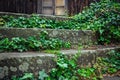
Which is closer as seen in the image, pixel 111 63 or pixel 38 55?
pixel 38 55

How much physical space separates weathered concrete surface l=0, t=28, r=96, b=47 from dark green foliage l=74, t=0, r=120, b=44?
0.36 metres

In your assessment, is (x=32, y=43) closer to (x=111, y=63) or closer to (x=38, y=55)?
(x=38, y=55)

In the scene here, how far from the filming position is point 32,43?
151 inches

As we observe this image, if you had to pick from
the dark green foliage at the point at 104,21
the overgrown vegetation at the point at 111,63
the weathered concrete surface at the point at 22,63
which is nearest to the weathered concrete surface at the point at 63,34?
the dark green foliage at the point at 104,21

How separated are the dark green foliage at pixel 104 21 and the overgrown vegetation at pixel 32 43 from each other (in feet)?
4.31

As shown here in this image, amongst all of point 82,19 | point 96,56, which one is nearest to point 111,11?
point 82,19

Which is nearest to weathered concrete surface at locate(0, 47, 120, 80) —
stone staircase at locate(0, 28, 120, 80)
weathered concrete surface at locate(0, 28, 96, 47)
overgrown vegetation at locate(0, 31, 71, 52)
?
stone staircase at locate(0, 28, 120, 80)

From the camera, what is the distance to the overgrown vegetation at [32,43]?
142 inches

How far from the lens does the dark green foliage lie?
545 cm

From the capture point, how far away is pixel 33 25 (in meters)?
5.00

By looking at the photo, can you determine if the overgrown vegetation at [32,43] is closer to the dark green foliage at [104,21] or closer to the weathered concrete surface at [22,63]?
the weathered concrete surface at [22,63]

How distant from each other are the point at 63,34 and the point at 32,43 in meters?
1.01

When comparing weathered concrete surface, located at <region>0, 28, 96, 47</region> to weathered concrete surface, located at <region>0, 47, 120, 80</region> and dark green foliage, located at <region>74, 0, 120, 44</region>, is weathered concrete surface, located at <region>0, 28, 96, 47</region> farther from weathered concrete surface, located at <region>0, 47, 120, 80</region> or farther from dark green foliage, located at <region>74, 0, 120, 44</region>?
weathered concrete surface, located at <region>0, 47, 120, 80</region>

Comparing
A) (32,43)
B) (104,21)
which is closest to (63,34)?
(32,43)
